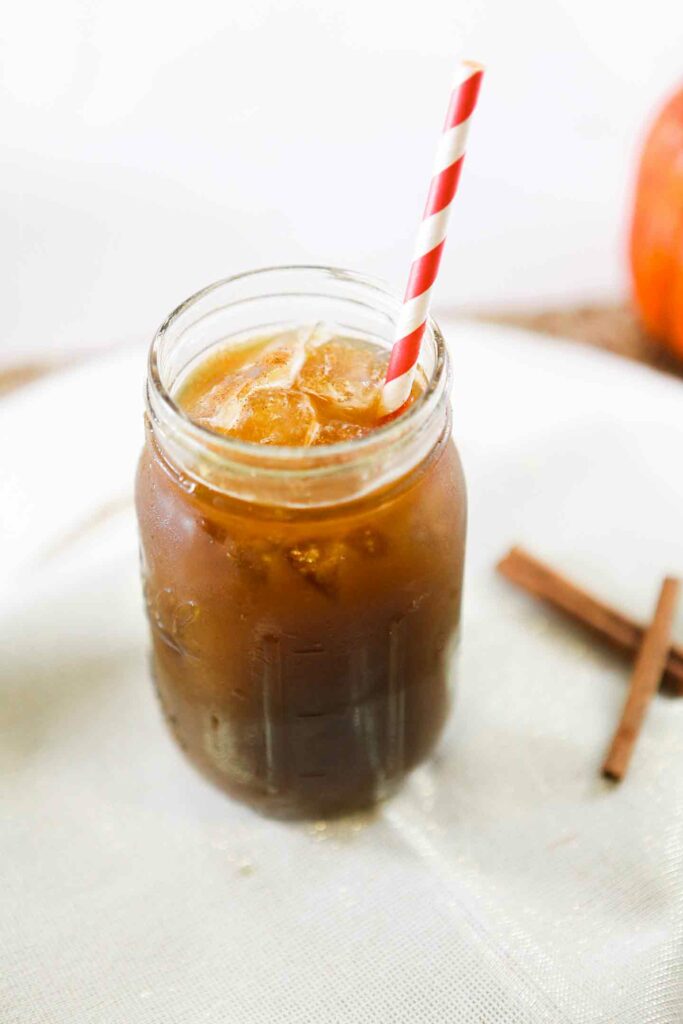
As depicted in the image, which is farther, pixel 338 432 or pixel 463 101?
pixel 338 432

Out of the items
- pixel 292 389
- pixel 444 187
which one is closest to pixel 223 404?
pixel 292 389

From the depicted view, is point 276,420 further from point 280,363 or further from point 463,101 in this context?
point 463,101

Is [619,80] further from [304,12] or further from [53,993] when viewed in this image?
[53,993]

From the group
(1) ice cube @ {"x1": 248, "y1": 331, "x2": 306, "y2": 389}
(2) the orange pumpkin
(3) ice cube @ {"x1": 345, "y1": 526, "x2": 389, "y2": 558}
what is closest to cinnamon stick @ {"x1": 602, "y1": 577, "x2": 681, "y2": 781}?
(3) ice cube @ {"x1": 345, "y1": 526, "x2": 389, "y2": 558}

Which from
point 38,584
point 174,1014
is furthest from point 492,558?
point 174,1014

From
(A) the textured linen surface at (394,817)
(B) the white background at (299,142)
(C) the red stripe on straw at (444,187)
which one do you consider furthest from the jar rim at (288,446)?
(B) the white background at (299,142)

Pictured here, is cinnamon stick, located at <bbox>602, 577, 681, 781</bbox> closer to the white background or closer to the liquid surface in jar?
the liquid surface in jar
